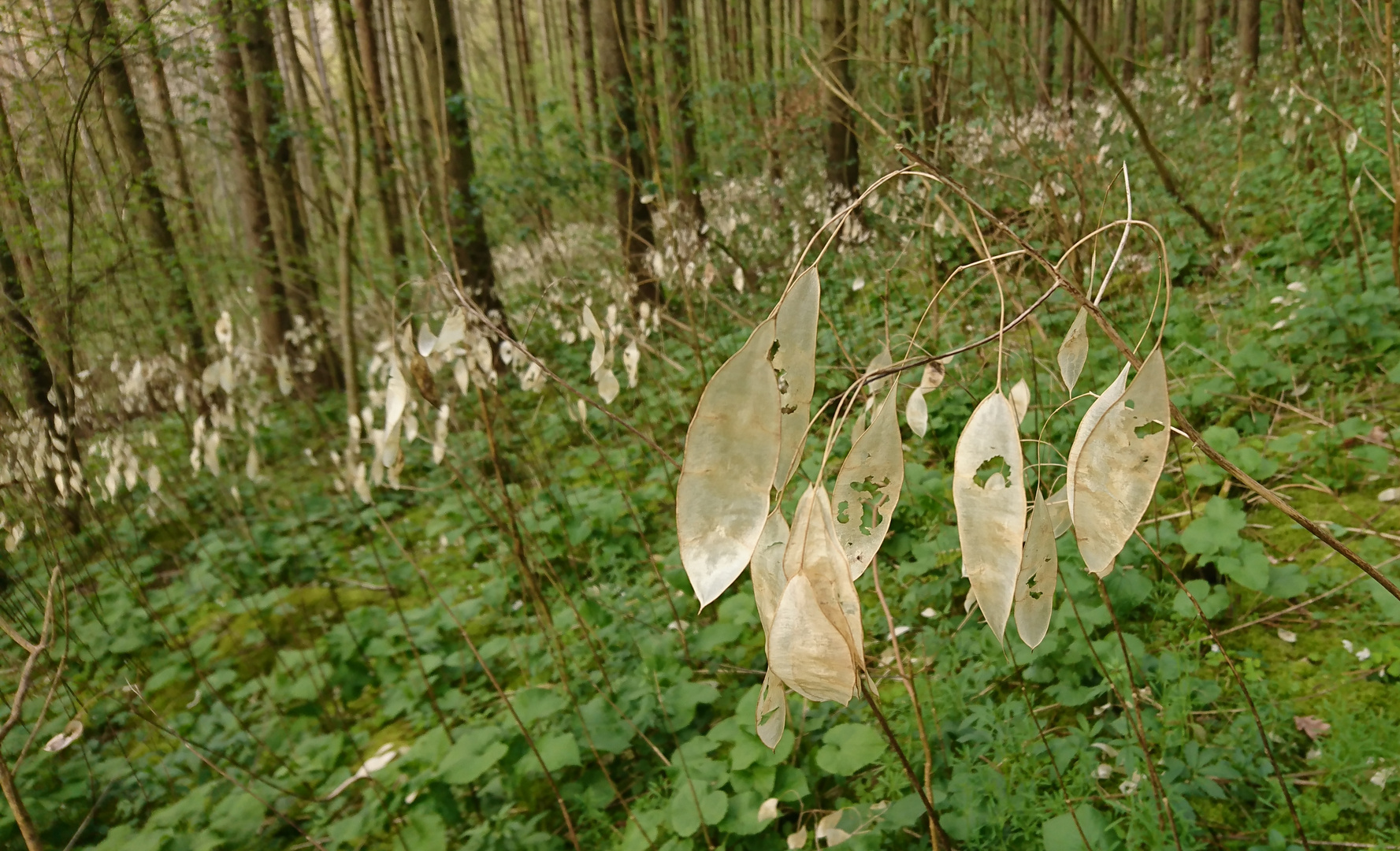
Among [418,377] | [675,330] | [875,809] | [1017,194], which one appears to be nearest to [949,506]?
[875,809]

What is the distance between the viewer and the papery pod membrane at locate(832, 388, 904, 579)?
0.51m

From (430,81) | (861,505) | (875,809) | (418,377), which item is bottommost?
(875,809)

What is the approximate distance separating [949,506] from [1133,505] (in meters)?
1.69

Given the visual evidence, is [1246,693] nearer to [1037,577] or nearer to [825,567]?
[1037,577]

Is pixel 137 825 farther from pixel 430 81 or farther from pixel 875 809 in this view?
pixel 430 81

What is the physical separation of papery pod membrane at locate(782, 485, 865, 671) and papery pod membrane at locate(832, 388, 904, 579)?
1.5 inches

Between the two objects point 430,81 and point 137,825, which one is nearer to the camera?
point 137,825

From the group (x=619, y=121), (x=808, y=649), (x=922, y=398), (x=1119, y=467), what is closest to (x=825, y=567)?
(x=808, y=649)

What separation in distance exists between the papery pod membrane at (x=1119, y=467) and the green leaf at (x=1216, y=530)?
4.32 ft

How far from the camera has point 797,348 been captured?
1.58 feet

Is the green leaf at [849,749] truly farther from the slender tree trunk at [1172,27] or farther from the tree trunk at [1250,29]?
the slender tree trunk at [1172,27]

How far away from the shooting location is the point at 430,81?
7.63ft

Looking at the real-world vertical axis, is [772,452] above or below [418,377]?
above

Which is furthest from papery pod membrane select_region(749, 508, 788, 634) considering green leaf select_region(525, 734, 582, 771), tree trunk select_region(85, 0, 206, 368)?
tree trunk select_region(85, 0, 206, 368)
